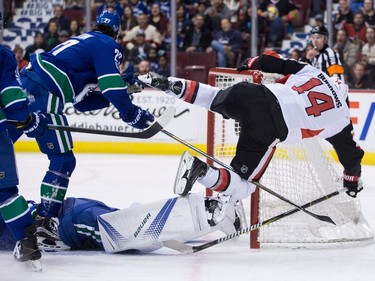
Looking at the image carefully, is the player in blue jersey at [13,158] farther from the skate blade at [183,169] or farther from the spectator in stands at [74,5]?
the spectator in stands at [74,5]

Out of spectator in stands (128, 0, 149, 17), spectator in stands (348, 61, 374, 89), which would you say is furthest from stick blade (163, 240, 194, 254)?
spectator in stands (128, 0, 149, 17)

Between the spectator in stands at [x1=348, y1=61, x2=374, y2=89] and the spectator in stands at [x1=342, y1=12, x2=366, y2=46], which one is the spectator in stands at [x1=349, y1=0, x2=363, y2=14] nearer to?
the spectator in stands at [x1=342, y1=12, x2=366, y2=46]

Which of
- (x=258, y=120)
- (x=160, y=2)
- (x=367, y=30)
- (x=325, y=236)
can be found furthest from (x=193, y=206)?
(x=160, y=2)

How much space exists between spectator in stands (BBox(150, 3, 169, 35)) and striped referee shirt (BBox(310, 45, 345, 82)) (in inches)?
105

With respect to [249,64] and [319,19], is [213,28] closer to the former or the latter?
[319,19]

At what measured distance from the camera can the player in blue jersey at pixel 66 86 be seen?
13.8 ft

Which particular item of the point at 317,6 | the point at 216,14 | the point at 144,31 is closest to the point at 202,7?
the point at 216,14

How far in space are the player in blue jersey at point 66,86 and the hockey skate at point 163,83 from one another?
0.13m

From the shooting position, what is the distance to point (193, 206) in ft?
13.4

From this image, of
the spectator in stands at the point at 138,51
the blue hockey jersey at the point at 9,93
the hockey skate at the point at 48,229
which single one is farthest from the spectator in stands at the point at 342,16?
the blue hockey jersey at the point at 9,93

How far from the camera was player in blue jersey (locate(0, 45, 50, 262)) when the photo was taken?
11.8 feet

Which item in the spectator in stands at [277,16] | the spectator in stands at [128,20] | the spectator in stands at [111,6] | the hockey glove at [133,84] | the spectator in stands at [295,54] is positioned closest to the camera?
the hockey glove at [133,84]

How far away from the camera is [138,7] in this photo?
370 inches

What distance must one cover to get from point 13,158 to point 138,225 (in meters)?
0.71
